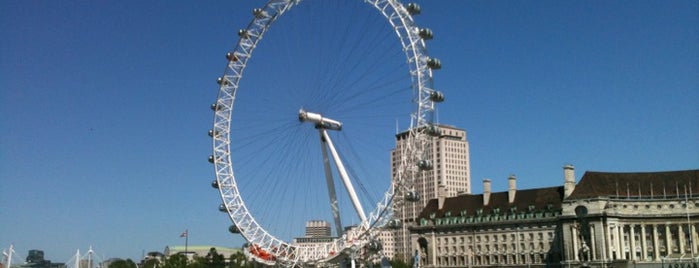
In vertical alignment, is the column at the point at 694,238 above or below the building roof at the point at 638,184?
below

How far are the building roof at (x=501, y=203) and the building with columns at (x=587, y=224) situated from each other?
7.3 inches

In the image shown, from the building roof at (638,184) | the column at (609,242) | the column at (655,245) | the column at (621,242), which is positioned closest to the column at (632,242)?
the column at (621,242)

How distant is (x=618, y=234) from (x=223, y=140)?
69.2 meters

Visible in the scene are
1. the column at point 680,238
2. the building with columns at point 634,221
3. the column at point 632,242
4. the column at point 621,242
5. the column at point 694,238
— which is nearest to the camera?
the column at point 694,238

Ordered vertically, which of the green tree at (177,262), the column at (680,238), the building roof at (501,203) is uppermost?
the building roof at (501,203)

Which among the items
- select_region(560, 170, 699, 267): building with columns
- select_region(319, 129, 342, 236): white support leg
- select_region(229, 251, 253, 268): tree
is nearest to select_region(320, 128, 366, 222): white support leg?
select_region(319, 129, 342, 236): white support leg

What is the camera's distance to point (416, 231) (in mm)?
151625

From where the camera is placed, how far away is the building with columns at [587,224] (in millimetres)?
120562

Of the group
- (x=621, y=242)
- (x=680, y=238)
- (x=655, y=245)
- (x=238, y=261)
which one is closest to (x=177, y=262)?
(x=238, y=261)

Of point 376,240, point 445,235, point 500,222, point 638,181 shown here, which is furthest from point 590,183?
point 376,240

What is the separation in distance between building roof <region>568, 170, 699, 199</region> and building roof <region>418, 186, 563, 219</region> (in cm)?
709

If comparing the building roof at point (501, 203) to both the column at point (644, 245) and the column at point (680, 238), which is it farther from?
the column at point (680, 238)

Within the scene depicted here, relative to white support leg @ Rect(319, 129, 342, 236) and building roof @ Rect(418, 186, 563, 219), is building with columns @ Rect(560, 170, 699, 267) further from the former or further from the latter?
white support leg @ Rect(319, 129, 342, 236)

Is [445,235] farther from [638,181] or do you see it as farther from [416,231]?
Result: [638,181]
